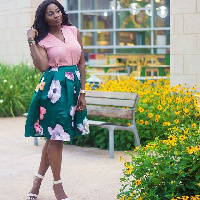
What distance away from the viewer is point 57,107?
16.1ft

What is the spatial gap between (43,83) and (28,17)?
885cm

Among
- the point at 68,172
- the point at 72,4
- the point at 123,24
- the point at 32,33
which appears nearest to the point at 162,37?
the point at 123,24

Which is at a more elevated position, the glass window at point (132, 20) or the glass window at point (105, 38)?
the glass window at point (132, 20)

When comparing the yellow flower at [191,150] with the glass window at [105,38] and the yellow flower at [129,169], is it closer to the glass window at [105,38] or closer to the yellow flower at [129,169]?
the yellow flower at [129,169]

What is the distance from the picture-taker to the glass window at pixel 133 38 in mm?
14422

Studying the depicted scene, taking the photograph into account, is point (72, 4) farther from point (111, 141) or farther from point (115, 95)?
point (111, 141)

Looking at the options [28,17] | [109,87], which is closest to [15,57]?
[28,17]

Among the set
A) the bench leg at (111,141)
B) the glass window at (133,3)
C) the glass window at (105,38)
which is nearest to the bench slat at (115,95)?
the bench leg at (111,141)

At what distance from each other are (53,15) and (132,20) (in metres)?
9.76

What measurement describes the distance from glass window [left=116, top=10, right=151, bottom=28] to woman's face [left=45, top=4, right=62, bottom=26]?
9.53 m

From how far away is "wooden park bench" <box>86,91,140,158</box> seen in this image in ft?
24.0

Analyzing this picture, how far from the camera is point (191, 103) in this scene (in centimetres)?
796

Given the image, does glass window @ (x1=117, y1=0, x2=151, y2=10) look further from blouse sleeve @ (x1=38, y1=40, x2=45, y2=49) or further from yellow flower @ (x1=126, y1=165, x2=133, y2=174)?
yellow flower @ (x1=126, y1=165, x2=133, y2=174)

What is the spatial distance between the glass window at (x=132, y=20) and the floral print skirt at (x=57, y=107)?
31.3ft
